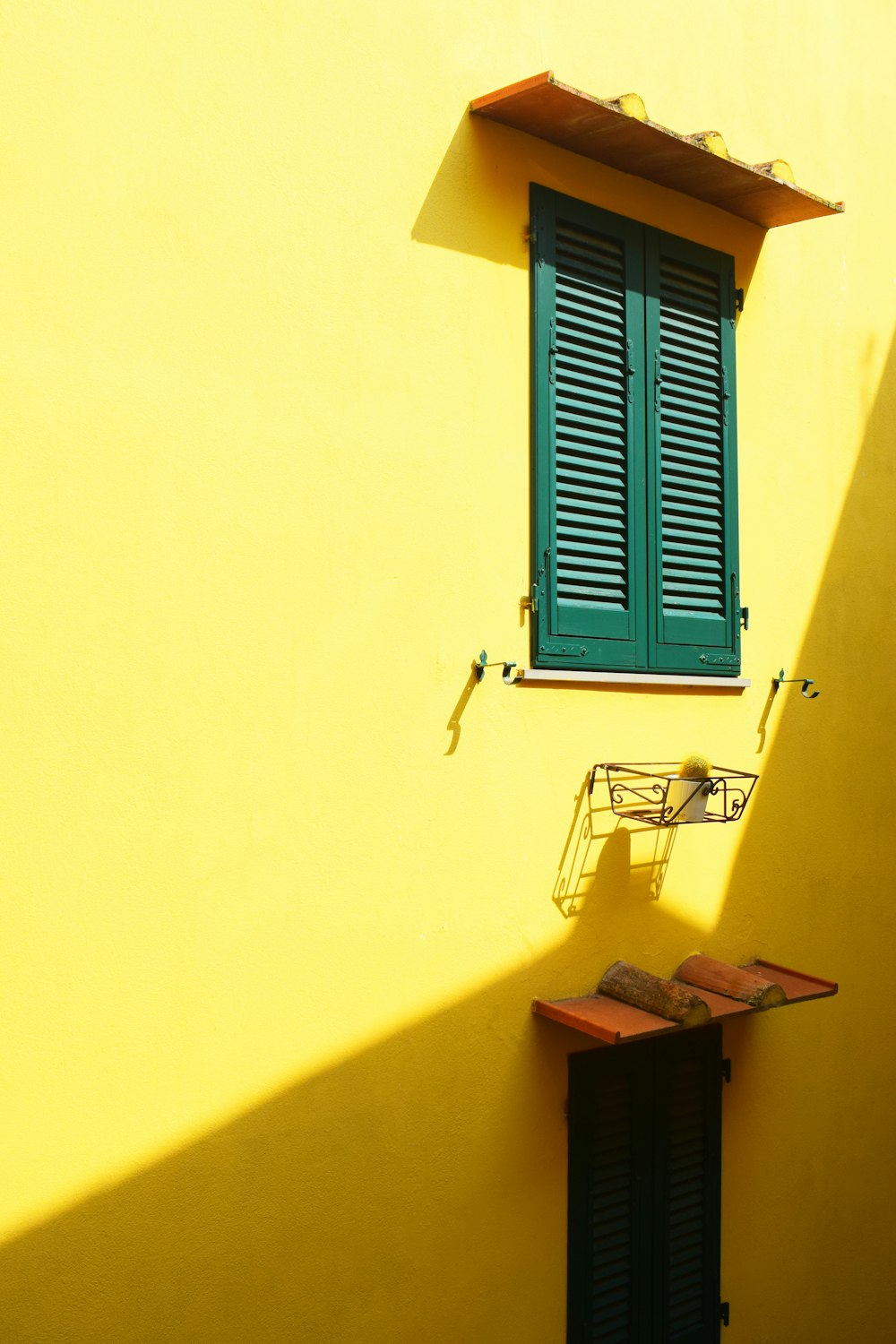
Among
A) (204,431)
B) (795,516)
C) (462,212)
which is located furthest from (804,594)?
(204,431)

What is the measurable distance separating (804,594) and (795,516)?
13.3 inches

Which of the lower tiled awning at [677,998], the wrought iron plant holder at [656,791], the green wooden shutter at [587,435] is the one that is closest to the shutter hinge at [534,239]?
the green wooden shutter at [587,435]

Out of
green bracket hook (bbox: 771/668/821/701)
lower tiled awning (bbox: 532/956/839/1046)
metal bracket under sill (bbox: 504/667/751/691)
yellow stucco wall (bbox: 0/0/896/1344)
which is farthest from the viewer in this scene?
green bracket hook (bbox: 771/668/821/701)

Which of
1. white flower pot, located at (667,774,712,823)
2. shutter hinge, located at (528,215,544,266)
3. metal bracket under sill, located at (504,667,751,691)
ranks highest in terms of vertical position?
shutter hinge, located at (528,215,544,266)

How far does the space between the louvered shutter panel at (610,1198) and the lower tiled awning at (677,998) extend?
208 millimetres

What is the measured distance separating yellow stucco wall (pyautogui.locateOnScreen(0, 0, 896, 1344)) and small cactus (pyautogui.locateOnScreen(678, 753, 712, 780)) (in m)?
0.18

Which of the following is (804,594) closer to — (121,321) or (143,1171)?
(121,321)

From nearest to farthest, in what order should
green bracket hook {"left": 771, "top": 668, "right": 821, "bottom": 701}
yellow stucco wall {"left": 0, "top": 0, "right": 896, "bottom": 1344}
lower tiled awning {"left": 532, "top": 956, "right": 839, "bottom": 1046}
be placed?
yellow stucco wall {"left": 0, "top": 0, "right": 896, "bottom": 1344}
lower tiled awning {"left": 532, "top": 956, "right": 839, "bottom": 1046}
green bracket hook {"left": 771, "top": 668, "right": 821, "bottom": 701}

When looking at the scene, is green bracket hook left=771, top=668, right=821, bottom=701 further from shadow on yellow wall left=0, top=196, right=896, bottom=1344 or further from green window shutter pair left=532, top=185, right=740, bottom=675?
green window shutter pair left=532, top=185, right=740, bottom=675

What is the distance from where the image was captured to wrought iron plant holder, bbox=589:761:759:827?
4.49 m

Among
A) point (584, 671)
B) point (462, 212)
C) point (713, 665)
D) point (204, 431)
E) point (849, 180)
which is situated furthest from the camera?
point (849, 180)

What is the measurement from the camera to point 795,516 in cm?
534

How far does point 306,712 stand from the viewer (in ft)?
12.2

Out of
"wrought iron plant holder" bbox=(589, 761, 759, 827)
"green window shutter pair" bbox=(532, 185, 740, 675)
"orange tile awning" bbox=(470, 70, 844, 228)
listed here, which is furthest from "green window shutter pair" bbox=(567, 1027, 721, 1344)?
"orange tile awning" bbox=(470, 70, 844, 228)
